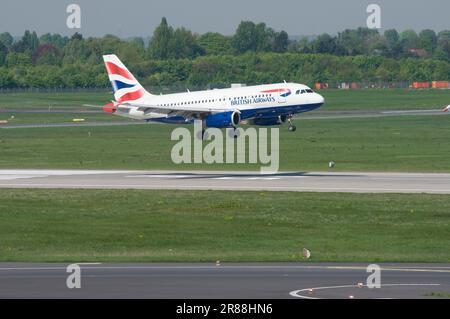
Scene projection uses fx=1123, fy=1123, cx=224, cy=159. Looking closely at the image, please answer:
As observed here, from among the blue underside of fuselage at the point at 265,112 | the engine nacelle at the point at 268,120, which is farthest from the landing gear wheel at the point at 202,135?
the engine nacelle at the point at 268,120

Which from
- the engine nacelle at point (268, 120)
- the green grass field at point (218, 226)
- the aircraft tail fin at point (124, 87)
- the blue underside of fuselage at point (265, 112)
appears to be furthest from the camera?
the aircraft tail fin at point (124, 87)

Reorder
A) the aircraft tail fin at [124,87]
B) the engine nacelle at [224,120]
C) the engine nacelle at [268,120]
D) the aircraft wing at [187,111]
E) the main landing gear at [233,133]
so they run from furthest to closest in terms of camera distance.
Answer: the aircraft tail fin at [124,87], the engine nacelle at [268,120], the main landing gear at [233,133], the aircraft wing at [187,111], the engine nacelle at [224,120]

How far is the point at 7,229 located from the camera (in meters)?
47.5

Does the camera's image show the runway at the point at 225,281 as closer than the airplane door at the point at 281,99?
Yes

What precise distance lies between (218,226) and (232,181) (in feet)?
66.3

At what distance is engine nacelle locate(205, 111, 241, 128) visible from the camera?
97.7m

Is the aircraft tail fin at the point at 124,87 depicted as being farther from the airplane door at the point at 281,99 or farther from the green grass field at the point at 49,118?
the green grass field at the point at 49,118

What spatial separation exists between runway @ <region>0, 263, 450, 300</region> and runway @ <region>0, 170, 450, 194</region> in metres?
24.5

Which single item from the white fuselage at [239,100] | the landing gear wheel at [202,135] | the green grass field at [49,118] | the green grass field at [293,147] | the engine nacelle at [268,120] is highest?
the white fuselage at [239,100]

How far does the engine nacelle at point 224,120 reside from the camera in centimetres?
9769

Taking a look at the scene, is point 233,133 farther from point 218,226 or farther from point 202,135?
point 218,226

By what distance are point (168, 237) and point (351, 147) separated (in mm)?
54682

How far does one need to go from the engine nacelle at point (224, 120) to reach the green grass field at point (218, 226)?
3678 cm
